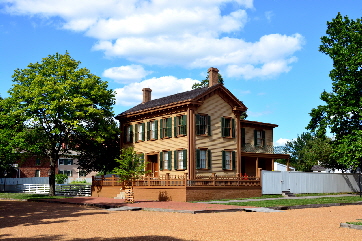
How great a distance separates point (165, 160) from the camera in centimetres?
3697

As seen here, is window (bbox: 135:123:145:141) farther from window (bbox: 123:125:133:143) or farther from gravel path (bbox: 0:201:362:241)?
gravel path (bbox: 0:201:362:241)

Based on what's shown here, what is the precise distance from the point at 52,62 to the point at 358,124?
88.9 feet

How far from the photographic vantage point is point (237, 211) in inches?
864

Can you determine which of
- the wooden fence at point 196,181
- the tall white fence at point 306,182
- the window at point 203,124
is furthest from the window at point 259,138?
the window at point 203,124

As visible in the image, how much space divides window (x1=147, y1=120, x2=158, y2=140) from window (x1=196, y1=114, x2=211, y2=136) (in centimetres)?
470

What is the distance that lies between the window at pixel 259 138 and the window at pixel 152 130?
32.9 ft

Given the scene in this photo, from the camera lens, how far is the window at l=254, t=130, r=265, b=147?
42.3 meters

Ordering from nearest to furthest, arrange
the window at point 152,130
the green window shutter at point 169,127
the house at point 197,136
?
the house at point 197,136 → the green window shutter at point 169,127 → the window at point 152,130

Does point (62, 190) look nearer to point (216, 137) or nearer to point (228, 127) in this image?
point (216, 137)

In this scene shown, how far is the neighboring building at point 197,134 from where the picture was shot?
34.8m

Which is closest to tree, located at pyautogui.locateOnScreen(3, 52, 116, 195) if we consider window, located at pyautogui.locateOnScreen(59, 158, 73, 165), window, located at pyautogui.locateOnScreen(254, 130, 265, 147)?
window, located at pyautogui.locateOnScreen(254, 130, 265, 147)

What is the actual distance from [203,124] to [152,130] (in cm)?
540

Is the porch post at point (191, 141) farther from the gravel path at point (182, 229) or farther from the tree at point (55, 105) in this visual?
the gravel path at point (182, 229)

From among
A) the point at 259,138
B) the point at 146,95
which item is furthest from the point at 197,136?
the point at 146,95
